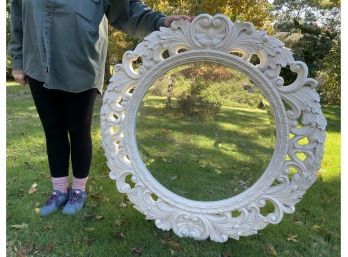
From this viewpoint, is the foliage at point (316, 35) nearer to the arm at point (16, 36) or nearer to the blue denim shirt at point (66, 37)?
the blue denim shirt at point (66, 37)

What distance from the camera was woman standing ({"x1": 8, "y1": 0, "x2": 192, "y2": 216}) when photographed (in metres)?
2.25

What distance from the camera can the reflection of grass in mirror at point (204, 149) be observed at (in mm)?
2375

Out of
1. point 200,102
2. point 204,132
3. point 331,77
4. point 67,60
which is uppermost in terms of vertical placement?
point 67,60

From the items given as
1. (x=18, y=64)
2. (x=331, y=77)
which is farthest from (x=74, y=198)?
(x=331, y=77)

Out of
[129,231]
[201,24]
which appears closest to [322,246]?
[129,231]

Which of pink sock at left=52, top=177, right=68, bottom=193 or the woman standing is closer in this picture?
the woman standing

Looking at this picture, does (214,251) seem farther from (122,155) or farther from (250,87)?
(250,87)

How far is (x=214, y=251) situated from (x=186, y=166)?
0.54 metres

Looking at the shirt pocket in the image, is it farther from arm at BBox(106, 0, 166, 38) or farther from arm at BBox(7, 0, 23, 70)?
arm at BBox(7, 0, 23, 70)

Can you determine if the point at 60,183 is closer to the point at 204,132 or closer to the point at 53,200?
the point at 53,200

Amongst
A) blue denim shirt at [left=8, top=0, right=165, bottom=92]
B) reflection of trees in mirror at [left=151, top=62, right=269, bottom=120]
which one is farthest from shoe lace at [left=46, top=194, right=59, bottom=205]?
reflection of trees in mirror at [left=151, top=62, right=269, bottom=120]

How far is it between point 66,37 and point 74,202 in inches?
44.7

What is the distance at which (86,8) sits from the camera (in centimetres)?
228

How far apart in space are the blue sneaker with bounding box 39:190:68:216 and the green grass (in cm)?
6
